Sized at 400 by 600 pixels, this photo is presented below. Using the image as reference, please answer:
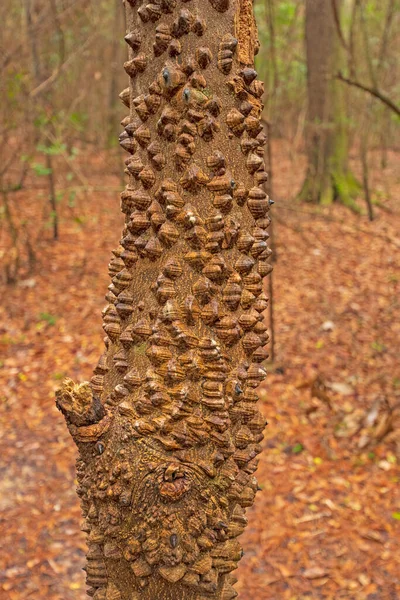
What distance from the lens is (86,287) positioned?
8469 mm

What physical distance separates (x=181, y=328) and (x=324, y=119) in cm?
1104

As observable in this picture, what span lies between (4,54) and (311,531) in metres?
7.43

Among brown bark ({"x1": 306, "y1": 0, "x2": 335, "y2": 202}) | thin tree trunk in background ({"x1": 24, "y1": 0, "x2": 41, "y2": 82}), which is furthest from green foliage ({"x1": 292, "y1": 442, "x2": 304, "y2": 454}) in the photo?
thin tree trunk in background ({"x1": 24, "y1": 0, "x2": 41, "y2": 82})

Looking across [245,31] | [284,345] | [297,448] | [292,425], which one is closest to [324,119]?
[284,345]

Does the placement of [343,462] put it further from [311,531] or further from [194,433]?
[194,433]

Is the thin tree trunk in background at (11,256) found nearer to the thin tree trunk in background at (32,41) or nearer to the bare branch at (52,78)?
the bare branch at (52,78)

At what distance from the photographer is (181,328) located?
1.10 m

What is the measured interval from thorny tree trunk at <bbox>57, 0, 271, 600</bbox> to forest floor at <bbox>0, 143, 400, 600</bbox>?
319 centimetres

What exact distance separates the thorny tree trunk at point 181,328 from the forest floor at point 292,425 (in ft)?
10.5

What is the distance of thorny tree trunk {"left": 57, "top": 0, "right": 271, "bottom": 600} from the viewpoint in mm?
1097

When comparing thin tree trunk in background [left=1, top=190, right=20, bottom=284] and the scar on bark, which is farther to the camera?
thin tree trunk in background [left=1, top=190, right=20, bottom=284]

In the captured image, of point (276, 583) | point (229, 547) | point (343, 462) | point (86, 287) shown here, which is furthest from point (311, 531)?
point (86, 287)

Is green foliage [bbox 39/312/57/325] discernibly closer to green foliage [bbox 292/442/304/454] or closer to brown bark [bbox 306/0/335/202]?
green foliage [bbox 292/442/304/454]

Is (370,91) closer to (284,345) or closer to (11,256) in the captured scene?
(284,345)
